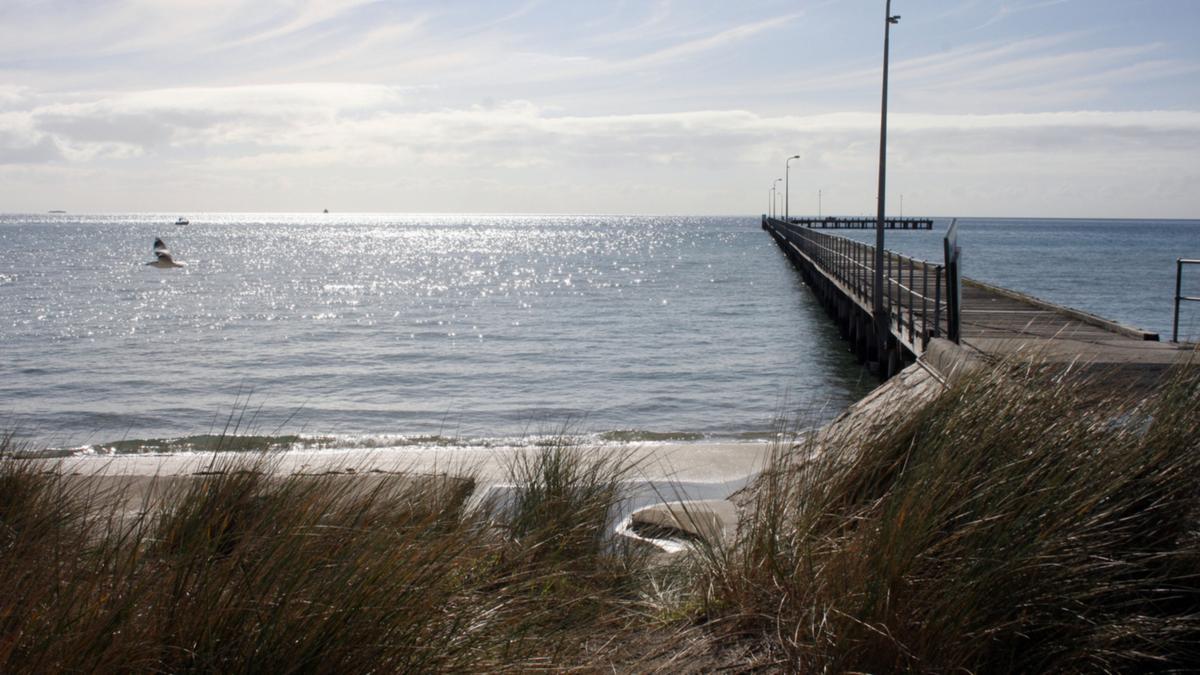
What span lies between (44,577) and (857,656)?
255cm

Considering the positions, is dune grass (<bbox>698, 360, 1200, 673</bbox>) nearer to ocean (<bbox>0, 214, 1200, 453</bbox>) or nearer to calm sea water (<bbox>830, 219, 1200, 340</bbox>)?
ocean (<bbox>0, 214, 1200, 453</bbox>)

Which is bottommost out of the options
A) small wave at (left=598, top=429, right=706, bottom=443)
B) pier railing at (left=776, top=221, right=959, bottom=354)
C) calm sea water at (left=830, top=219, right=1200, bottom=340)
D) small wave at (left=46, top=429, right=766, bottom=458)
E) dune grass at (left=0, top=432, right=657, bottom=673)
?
calm sea water at (left=830, top=219, right=1200, bottom=340)

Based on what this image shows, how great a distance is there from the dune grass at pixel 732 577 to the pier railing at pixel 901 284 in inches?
300

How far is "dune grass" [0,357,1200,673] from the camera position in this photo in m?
2.83

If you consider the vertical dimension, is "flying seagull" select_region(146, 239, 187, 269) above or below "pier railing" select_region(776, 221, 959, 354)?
below

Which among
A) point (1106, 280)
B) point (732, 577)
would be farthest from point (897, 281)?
point (1106, 280)

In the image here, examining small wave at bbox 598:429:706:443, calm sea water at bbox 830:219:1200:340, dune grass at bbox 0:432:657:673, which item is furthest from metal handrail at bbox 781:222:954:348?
dune grass at bbox 0:432:657:673

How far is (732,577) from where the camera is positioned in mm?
4094

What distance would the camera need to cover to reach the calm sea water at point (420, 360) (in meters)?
16.4

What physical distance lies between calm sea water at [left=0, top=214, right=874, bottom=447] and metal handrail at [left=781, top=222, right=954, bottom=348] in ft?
5.53

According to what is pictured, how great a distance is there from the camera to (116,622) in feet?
8.98

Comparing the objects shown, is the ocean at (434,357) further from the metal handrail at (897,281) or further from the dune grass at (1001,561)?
the metal handrail at (897,281)

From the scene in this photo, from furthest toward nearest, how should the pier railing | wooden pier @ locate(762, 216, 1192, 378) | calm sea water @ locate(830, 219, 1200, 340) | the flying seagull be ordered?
the flying seagull < calm sea water @ locate(830, 219, 1200, 340) < the pier railing < wooden pier @ locate(762, 216, 1192, 378)

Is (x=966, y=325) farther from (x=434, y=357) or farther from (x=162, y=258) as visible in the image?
(x=162, y=258)
